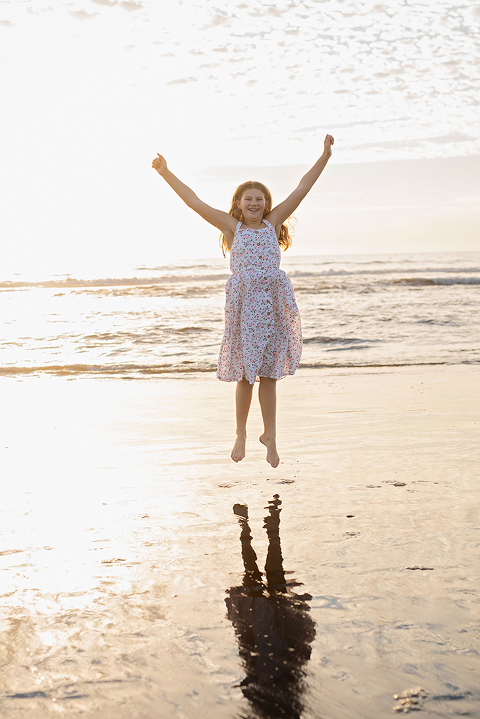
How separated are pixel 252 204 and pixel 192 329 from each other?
890cm

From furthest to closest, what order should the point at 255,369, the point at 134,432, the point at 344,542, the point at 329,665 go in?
1. the point at 134,432
2. the point at 255,369
3. the point at 344,542
4. the point at 329,665

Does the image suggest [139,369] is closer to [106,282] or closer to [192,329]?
[192,329]

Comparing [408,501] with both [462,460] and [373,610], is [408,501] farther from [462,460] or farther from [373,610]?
[373,610]

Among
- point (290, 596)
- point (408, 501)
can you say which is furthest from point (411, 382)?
point (290, 596)

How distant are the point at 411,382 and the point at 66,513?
196 inches

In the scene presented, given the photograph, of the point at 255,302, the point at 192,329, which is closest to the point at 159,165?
the point at 255,302

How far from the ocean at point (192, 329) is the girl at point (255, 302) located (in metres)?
4.40

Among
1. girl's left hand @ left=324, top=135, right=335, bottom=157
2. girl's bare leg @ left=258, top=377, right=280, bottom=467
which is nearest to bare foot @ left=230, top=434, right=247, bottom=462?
girl's bare leg @ left=258, top=377, right=280, bottom=467

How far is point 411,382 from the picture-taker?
7.38 metres

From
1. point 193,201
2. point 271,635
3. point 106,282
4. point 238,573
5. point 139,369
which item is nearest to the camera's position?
point 271,635

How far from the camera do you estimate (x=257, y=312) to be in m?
4.21

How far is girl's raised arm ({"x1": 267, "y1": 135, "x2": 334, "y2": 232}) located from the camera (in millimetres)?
4375

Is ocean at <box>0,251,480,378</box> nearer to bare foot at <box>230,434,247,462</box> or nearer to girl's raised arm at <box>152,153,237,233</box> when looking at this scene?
girl's raised arm at <box>152,153,237,233</box>

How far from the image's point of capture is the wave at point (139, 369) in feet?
28.6
